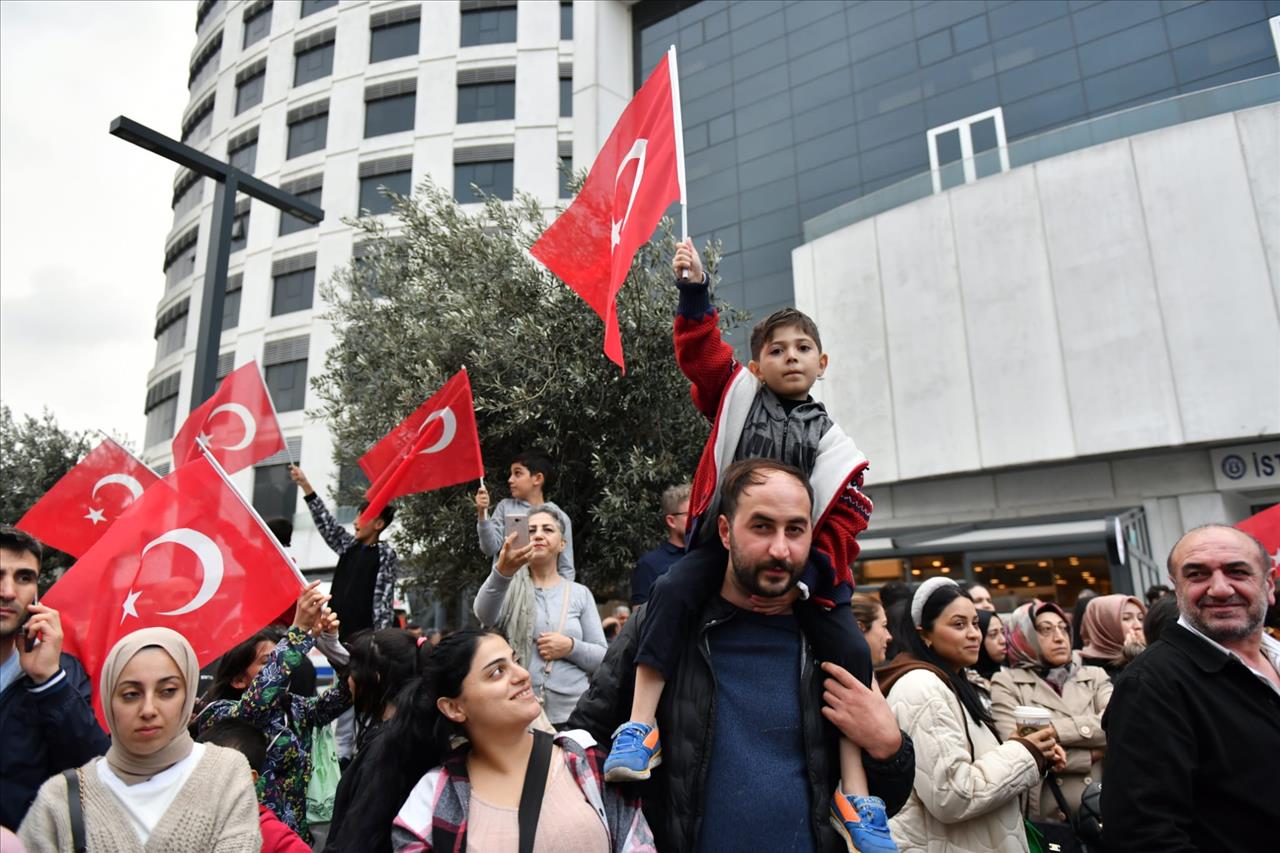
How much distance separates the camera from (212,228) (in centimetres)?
790

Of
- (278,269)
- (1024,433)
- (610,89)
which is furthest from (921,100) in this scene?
(278,269)

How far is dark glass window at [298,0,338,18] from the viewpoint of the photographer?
103 ft

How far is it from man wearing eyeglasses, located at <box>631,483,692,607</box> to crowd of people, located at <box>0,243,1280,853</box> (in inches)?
71.3

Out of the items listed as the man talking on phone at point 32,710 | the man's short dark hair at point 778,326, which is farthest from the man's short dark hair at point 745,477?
the man talking on phone at point 32,710

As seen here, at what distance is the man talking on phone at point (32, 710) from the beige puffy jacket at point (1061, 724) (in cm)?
409

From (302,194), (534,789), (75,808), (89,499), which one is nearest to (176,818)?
(75,808)

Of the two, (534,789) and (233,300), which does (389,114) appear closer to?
(233,300)

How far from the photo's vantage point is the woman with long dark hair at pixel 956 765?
322 centimetres

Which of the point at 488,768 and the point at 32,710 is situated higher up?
the point at 32,710

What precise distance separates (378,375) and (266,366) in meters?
19.0

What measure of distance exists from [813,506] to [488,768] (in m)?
1.26

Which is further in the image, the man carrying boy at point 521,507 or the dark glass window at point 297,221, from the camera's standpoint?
the dark glass window at point 297,221

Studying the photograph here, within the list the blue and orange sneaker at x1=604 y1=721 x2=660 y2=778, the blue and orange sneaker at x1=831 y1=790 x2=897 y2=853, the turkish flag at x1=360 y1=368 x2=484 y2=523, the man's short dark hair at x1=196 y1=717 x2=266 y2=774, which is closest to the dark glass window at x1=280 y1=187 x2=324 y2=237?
the turkish flag at x1=360 y1=368 x2=484 y2=523

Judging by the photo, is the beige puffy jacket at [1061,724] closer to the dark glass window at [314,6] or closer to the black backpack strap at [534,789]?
the black backpack strap at [534,789]
